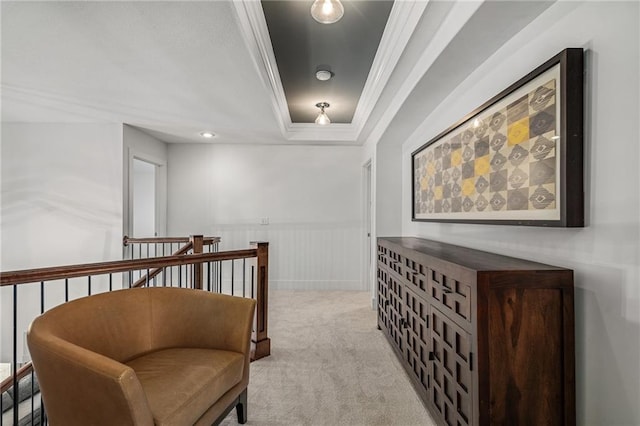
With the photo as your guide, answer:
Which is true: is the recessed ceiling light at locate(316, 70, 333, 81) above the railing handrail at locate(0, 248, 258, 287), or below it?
above

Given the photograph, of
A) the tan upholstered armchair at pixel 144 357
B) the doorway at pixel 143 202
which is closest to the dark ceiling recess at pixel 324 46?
the tan upholstered armchair at pixel 144 357

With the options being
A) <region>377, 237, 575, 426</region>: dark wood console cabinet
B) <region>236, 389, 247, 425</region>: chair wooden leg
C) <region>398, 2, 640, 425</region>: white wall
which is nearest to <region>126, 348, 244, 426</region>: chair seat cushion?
<region>236, 389, 247, 425</region>: chair wooden leg

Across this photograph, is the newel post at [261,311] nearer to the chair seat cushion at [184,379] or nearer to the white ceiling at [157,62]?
the chair seat cushion at [184,379]

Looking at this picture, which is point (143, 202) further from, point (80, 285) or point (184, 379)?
point (184, 379)

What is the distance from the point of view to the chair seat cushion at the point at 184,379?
120cm

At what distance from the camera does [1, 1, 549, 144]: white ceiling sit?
1.64 metres

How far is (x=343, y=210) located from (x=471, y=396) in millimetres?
3581

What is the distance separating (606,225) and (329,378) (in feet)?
6.11

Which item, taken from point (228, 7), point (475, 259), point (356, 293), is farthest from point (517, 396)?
point (356, 293)

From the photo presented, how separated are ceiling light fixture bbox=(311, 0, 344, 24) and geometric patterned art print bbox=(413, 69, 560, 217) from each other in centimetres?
102

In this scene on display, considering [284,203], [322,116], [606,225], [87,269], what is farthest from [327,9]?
[284,203]

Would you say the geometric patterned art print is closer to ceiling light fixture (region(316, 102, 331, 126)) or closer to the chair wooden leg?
ceiling light fixture (region(316, 102, 331, 126))

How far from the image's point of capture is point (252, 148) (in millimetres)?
4719

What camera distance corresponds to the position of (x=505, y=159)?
1597 mm
